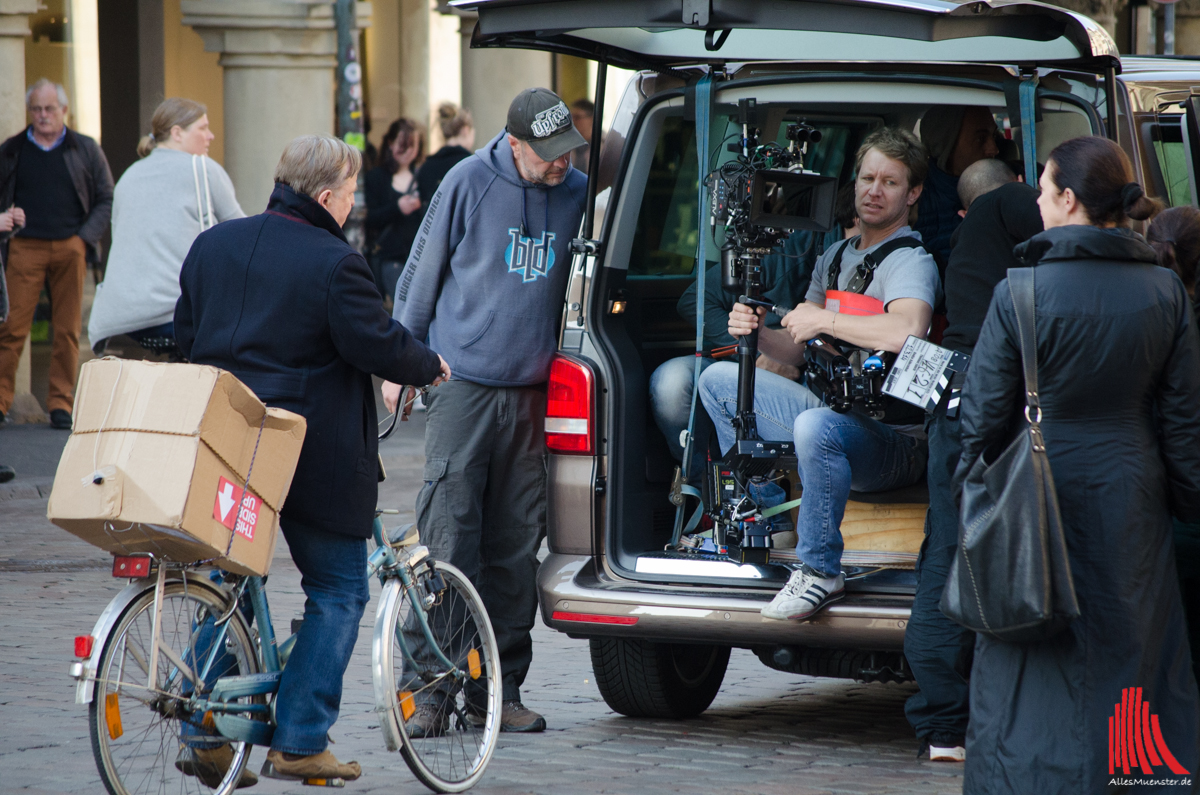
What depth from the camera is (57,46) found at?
15398 millimetres

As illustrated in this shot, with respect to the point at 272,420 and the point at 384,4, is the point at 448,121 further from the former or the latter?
the point at 272,420

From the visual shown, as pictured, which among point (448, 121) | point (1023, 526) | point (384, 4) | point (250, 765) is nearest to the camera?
point (1023, 526)

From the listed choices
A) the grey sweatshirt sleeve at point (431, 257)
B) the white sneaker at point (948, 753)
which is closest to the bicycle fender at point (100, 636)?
the grey sweatshirt sleeve at point (431, 257)

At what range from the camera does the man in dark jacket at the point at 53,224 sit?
11.9m

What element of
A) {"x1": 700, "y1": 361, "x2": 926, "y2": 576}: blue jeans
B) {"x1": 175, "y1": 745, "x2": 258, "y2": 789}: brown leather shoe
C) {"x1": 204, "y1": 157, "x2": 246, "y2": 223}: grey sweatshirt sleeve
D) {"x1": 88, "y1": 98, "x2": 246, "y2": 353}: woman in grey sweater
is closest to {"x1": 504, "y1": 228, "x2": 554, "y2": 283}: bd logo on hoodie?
{"x1": 700, "y1": 361, "x2": 926, "y2": 576}: blue jeans

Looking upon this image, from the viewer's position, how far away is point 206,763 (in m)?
4.63

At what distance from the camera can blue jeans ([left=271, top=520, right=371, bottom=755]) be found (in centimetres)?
466

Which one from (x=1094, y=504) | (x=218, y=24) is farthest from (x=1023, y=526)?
(x=218, y=24)

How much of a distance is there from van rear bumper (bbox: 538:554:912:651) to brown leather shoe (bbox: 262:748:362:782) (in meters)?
0.96

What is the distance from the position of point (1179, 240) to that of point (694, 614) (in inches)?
68.5

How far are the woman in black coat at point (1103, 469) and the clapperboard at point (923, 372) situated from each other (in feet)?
2.61

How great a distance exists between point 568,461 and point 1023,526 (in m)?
1.87

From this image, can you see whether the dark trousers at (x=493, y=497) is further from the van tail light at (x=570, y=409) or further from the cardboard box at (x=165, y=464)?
the cardboard box at (x=165, y=464)

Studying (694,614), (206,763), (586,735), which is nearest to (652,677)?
(586,735)
